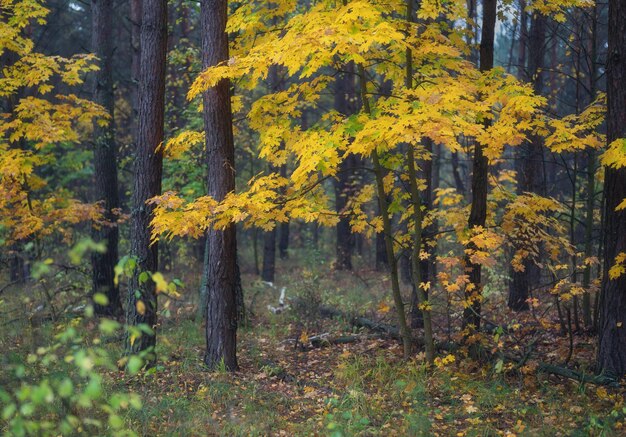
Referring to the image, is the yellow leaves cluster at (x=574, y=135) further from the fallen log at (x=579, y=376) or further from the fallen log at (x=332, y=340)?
the fallen log at (x=332, y=340)

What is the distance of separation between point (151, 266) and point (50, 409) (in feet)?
9.67

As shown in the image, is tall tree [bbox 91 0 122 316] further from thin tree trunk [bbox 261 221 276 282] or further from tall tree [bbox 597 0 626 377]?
tall tree [bbox 597 0 626 377]

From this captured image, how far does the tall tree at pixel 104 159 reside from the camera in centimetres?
1232

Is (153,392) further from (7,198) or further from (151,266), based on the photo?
(7,198)

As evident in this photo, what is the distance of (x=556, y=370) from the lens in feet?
24.9

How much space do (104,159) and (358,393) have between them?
8385mm

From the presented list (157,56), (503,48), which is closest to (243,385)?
(157,56)

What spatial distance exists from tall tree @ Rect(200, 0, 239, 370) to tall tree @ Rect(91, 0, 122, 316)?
4.83 metres

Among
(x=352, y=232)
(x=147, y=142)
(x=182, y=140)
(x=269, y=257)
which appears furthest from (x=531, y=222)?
(x=269, y=257)

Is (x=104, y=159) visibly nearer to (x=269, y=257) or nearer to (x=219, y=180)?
(x=219, y=180)

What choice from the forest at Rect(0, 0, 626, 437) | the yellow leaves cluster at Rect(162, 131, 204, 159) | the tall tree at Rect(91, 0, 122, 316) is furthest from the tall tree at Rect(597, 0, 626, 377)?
the tall tree at Rect(91, 0, 122, 316)

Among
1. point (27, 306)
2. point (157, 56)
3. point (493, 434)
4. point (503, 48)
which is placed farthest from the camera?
point (503, 48)

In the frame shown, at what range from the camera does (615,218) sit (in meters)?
7.20

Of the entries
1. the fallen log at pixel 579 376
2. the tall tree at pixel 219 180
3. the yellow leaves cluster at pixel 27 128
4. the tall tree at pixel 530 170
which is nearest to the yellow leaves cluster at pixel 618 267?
the fallen log at pixel 579 376
